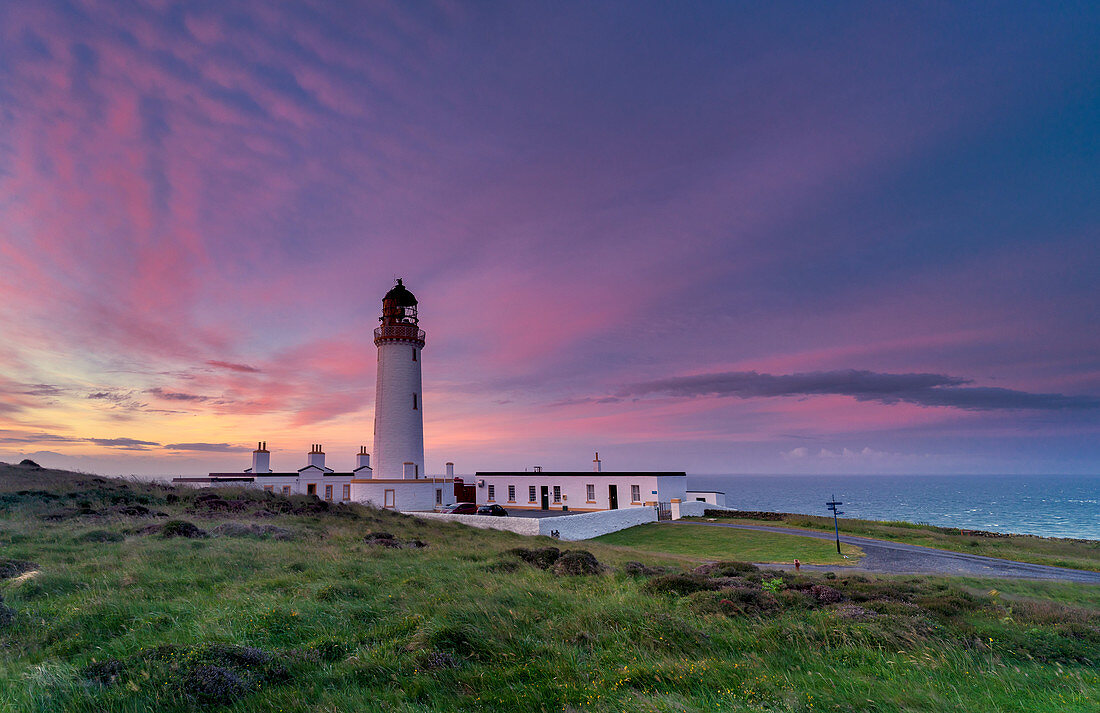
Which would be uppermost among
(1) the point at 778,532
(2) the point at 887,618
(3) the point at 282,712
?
(3) the point at 282,712

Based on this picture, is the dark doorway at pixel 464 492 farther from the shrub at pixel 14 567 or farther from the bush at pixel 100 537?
the shrub at pixel 14 567

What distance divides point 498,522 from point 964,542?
2896cm

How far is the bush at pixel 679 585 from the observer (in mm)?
11182

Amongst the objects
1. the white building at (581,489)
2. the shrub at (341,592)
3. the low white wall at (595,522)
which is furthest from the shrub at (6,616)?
the white building at (581,489)

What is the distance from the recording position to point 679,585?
37.6ft

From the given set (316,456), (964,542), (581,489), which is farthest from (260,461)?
(964,542)

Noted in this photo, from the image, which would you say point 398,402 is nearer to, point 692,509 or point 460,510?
point 460,510

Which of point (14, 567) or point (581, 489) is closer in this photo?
point (14, 567)

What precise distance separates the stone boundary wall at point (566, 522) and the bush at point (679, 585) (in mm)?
17743

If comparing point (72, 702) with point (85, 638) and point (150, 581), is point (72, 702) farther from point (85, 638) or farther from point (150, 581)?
point (150, 581)

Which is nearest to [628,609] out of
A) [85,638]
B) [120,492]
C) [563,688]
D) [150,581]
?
[563,688]

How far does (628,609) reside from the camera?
8500 mm

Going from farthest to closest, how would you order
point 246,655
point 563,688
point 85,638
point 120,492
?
point 120,492 < point 85,638 < point 246,655 < point 563,688

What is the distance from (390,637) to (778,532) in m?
30.3
